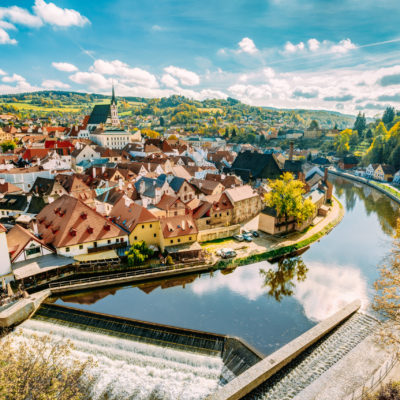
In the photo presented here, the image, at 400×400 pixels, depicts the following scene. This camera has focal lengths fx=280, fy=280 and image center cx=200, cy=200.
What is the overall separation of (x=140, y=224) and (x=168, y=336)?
14.9 meters

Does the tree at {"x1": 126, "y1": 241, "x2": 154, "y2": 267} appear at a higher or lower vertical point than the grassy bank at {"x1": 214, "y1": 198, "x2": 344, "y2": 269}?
higher

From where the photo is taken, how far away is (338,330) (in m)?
22.7

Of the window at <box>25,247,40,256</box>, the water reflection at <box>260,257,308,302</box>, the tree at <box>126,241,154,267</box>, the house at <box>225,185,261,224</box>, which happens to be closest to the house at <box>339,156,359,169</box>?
the house at <box>225,185,261,224</box>

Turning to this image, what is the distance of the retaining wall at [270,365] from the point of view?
1641 cm

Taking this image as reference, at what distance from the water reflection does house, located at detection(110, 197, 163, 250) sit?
13.5 meters

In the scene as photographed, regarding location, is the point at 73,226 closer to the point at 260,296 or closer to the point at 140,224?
the point at 140,224

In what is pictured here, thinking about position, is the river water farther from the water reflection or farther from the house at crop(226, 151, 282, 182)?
the house at crop(226, 151, 282, 182)

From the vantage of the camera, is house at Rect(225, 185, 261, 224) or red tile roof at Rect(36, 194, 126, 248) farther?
house at Rect(225, 185, 261, 224)

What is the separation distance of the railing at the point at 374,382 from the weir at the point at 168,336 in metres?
5.95

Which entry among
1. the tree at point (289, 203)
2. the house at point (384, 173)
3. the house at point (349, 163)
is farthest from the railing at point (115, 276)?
the house at point (349, 163)

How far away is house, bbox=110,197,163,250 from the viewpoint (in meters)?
33.2

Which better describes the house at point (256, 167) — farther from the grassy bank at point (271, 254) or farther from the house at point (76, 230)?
the house at point (76, 230)

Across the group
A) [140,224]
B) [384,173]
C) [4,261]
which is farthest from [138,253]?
[384,173]

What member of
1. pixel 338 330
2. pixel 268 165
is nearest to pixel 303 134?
pixel 268 165
